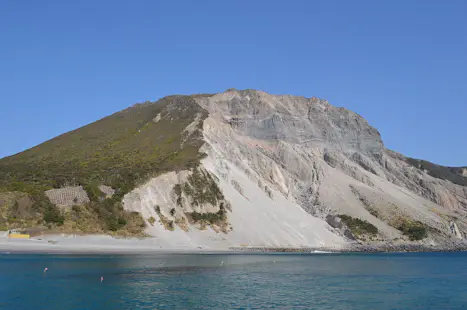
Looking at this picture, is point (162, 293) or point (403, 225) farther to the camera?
point (403, 225)

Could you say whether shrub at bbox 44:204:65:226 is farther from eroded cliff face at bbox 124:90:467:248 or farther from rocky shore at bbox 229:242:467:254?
rocky shore at bbox 229:242:467:254

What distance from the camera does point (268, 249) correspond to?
73.4 metres

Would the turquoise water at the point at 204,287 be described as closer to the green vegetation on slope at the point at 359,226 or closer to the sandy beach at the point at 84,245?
the sandy beach at the point at 84,245

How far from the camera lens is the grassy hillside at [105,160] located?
5781 centimetres

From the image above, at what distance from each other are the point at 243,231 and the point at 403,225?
39.8 m

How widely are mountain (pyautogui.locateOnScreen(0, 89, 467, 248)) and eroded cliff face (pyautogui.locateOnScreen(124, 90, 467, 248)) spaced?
280 millimetres

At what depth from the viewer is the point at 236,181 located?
86.3 m

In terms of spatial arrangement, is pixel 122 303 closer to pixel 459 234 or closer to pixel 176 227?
pixel 176 227

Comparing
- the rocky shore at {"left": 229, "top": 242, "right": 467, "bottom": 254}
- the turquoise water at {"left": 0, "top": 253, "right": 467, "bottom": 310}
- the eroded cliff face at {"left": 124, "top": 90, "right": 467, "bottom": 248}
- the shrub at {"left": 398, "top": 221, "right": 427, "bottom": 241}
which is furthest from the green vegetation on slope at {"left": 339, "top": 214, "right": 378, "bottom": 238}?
the turquoise water at {"left": 0, "top": 253, "right": 467, "bottom": 310}

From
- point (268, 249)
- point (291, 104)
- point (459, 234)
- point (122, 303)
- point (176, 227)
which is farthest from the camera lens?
point (291, 104)

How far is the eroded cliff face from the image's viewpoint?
73.4m

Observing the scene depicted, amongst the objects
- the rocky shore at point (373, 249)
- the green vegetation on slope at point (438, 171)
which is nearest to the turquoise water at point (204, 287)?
the rocky shore at point (373, 249)

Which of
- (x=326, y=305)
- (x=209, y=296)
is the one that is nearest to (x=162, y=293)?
(x=209, y=296)

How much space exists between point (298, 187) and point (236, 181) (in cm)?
1982
